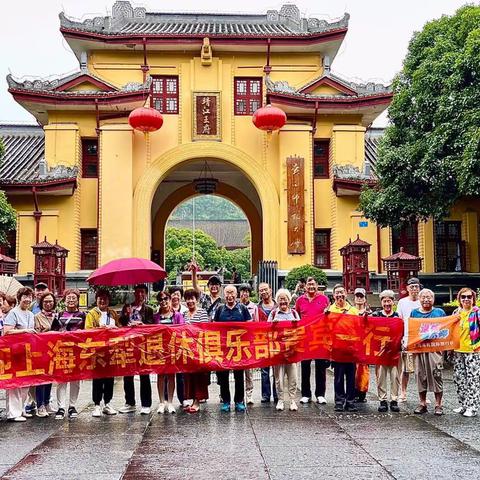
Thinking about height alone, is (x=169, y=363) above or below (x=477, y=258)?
below

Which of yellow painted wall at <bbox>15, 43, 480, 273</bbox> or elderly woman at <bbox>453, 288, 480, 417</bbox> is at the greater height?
yellow painted wall at <bbox>15, 43, 480, 273</bbox>

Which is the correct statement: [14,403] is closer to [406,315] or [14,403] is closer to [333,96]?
[406,315]

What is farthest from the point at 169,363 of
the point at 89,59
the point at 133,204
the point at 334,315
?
the point at 89,59

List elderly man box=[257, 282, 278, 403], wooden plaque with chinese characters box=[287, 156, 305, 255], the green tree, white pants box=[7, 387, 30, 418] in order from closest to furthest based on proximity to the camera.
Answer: white pants box=[7, 387, 30, 418] < elderly man box=[257, 282, 278, 403] < the green tree < wooden plaque with chinese characters box=[287, 156, 305, 255]

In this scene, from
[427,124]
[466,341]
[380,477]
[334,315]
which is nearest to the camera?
[380,477]

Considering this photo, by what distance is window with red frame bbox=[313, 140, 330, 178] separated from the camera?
917 inches

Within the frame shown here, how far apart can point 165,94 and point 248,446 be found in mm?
18350

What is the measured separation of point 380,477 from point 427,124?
46.3ft

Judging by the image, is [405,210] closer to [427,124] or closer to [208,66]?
[427,124]

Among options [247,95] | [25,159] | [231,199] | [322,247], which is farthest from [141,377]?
[231,199]

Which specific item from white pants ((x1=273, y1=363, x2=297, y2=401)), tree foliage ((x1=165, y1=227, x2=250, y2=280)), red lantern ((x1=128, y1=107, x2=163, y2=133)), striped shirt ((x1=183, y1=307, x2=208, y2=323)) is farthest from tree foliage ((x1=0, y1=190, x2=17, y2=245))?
tree foliage ((x1=165, y1=227, x2=250, y2=280))

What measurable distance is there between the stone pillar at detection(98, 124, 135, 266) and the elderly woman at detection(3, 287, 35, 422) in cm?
1330

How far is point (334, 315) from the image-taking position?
8922 mm

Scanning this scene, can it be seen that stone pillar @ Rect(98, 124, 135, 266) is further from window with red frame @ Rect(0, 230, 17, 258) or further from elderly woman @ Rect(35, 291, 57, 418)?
elderly woman @ Rect(35, 291, 57, 418)
